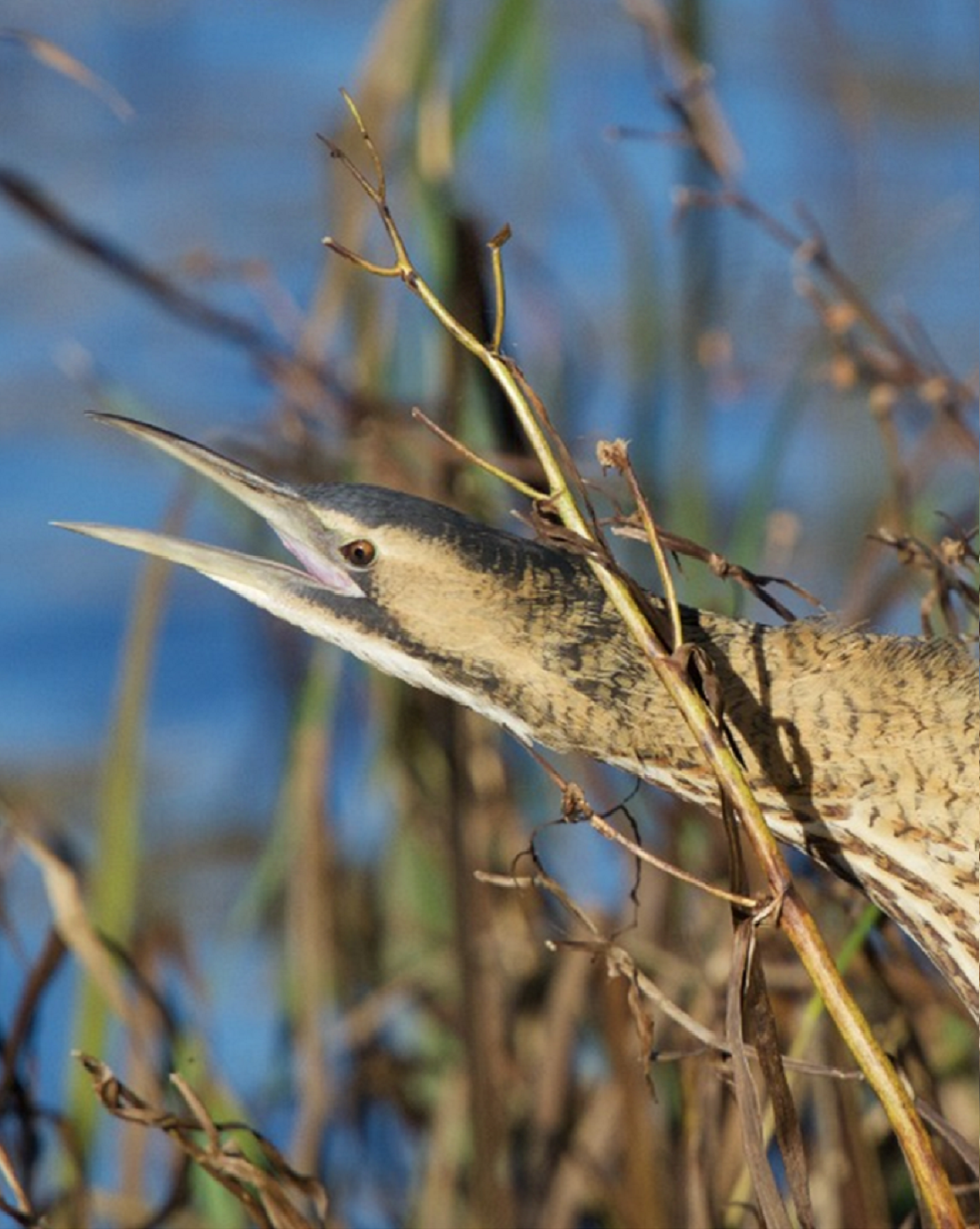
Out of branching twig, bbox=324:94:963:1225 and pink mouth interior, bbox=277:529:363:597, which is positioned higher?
pink mouth interior, bbox=277:529:363:597

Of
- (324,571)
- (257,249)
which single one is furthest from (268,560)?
(257,249)

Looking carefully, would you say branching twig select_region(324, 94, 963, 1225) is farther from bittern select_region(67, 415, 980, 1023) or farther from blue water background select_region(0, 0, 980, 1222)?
blue water background select_region(0, 0, 980, 1222)

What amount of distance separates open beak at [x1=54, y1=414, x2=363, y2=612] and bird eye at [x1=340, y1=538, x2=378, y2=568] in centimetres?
1

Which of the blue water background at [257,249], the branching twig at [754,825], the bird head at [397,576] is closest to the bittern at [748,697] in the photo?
the bird head at [397,576]

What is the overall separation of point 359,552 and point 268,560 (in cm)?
8

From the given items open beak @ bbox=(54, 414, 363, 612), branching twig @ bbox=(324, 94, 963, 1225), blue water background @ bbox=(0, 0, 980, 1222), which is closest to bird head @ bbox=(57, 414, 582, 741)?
open beak @ bbox=(54, 414, 363, 612)

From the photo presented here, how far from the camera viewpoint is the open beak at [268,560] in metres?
1.92

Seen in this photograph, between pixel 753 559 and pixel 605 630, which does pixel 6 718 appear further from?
pixel 605 630

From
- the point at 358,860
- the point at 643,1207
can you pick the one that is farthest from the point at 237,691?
the point at 643,1207

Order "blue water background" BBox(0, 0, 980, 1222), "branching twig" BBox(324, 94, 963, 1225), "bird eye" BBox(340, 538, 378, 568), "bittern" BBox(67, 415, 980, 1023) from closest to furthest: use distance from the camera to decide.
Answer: "branching twig" BBox(324, 94, 963, 1225), "bittern" BBox(67, 415, 980, 1023), "bird eye" BBox(340, 538, 378, 568), "blue water background" BBox(0, 0, 980, 1222)

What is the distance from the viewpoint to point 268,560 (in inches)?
77.8

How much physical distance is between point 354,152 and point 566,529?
65.0 inches

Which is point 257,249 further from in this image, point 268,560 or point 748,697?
point 748,697

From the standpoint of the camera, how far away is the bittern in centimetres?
185
